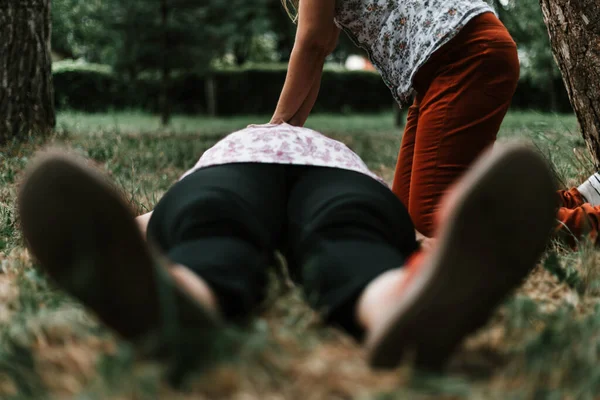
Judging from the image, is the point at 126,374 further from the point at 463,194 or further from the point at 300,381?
the point at 463,194

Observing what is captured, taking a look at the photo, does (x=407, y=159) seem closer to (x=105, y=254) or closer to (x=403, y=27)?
(x=403, y=27)

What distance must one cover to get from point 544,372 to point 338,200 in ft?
1.85

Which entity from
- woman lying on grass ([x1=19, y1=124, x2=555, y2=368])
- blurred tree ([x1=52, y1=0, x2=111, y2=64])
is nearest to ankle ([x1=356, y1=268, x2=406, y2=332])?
woman lying on grass ([x1=19, y1=124, x2=555, y2=368])

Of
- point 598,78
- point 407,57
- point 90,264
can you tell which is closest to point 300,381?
point 90,264

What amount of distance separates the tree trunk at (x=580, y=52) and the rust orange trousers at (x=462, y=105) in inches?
14.3

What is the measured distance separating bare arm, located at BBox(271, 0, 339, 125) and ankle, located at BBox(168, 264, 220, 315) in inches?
44.9

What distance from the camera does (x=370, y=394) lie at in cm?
86

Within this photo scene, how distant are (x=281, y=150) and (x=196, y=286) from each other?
0.66 meters

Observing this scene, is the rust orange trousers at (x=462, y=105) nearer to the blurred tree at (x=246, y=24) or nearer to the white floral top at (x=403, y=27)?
the white floral top at (x=403, y=27)

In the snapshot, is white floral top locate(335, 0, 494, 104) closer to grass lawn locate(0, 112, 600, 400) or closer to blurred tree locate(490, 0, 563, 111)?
grass lawn locate(0, 112, 600, 400)

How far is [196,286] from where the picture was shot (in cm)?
107

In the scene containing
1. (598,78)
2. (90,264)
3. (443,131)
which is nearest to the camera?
(90,264)

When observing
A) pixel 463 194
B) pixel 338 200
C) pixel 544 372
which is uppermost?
pixel 463 194

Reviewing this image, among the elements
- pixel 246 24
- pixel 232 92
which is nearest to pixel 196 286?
pixel 246 24
